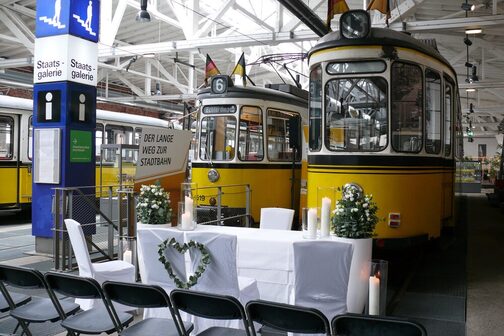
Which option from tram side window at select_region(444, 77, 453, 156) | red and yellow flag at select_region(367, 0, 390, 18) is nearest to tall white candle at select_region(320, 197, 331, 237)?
tram side window at select_region(444, 77, 453, 156)

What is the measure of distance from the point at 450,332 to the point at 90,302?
3.22m

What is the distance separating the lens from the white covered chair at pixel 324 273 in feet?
12.2

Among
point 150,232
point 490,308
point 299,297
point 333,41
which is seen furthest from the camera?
point 333,41

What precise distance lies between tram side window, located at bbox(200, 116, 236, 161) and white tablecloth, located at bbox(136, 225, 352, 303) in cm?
433

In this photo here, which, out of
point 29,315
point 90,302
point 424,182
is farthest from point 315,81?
point 29,315

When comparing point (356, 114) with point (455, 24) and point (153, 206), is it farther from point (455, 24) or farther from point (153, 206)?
point (455, 24)

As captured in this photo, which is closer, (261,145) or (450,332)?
(450,332)

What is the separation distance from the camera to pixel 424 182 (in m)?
6.43

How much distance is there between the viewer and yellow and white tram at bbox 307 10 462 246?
615 cm

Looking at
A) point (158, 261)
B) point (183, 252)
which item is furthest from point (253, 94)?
point (183, 252)

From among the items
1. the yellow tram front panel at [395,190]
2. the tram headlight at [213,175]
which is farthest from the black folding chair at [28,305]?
the tram headlight at [213,175]

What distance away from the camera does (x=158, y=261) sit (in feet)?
13.6

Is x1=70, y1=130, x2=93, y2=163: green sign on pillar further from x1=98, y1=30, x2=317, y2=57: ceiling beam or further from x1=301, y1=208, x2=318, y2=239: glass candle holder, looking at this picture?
x1=98, y1=30, x2=317, y2=57: ceiling beam

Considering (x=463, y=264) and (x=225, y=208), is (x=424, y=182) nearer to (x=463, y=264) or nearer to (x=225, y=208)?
(x=463, y=264)
